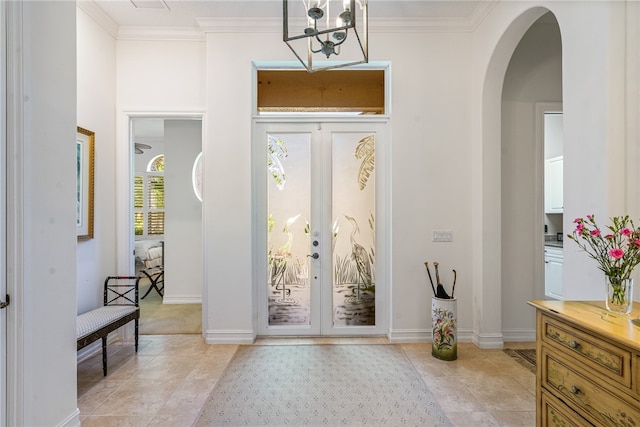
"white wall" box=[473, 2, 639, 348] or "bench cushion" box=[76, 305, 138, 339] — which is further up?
"white wall" box=[473, 2, 639, 348]

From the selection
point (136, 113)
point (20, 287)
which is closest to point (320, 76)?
point (136, 113)

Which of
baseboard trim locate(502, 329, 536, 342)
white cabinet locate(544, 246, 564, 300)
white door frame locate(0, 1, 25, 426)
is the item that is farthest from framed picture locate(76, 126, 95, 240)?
white cabinet locate(544, 246, 564, 300)

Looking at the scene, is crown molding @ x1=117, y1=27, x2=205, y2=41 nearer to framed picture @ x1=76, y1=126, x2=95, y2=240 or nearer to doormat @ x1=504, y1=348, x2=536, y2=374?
framed picture @ x1=76, y1=126, x2=95, y2=240

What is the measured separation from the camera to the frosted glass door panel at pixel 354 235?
3492 mm

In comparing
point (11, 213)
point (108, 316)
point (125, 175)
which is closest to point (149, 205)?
point (125, 175)

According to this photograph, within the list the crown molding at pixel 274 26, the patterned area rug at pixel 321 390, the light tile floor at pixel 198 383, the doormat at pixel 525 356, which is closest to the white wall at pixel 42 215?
the light tile floor at pixel 198 383

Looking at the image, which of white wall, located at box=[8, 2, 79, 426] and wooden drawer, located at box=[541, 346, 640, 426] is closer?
wooden drawer, located at box=[541, 346, 640, 426]

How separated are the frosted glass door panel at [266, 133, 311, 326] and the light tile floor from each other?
0.36 metres

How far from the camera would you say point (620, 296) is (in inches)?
55.4

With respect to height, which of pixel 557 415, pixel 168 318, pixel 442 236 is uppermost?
pixel 442 236

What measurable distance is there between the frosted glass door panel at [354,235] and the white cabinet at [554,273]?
2312 mm

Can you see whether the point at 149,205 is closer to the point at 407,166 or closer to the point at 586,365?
the point at 407,166

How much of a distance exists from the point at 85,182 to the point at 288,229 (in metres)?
2.06

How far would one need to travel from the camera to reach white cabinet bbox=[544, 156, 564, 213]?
4.32 metres
